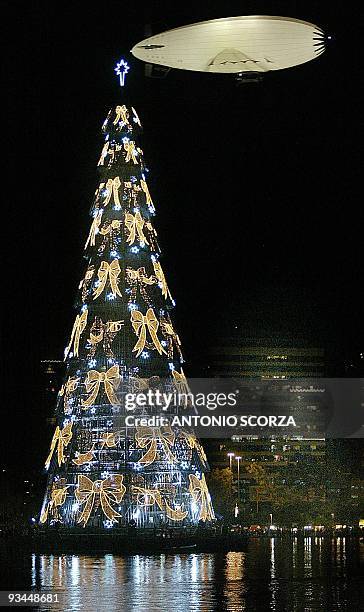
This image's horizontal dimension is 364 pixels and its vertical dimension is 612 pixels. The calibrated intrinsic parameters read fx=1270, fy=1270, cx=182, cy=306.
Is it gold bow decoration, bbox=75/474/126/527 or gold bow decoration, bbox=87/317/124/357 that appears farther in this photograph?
gold bow decoration, bbox=87/317/124/357

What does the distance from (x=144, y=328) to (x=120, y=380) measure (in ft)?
5.50

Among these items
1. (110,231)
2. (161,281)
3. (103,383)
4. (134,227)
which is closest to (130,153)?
(134,227)

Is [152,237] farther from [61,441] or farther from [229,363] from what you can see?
[229,363]

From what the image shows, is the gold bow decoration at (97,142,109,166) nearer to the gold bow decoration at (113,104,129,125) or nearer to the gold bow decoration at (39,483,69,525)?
the gold bow decoration at (113,104,129,125)

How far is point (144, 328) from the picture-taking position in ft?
122

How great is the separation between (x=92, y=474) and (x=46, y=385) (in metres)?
32.3

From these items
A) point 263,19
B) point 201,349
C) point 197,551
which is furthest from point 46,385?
point 263,19

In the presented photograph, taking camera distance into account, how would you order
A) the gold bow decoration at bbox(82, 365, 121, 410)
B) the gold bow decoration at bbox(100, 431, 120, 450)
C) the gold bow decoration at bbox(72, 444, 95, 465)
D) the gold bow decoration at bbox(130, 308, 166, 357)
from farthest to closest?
the gold bow decoration at bbox(130, 308, 166, 357), the gold bow decoration at bbox(82, 365, 121, 410), the gold bow decoration at bbox(100, 431, 120, 450), the gold bow decoration at bbox(72, 444, 95, 465)

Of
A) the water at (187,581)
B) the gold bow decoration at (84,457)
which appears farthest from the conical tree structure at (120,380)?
the water at (187,581)

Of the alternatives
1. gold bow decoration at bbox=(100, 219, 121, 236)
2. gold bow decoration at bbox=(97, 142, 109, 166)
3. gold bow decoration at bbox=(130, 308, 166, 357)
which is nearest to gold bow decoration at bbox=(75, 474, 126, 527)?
gold bow decoration at bbox=(130, 308, 166, 357)

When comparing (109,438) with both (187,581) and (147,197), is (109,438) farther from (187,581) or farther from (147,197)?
(187,581)

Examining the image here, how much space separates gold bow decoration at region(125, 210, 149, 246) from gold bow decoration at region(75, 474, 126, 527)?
702cm

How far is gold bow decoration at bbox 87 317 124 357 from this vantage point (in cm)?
3725

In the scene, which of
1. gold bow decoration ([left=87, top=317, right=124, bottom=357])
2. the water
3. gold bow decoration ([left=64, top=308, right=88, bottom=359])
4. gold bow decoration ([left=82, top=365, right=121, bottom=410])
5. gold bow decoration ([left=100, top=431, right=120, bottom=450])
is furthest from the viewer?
gold bow decoration ([left=64, top=308, right=88, bottom=359])
